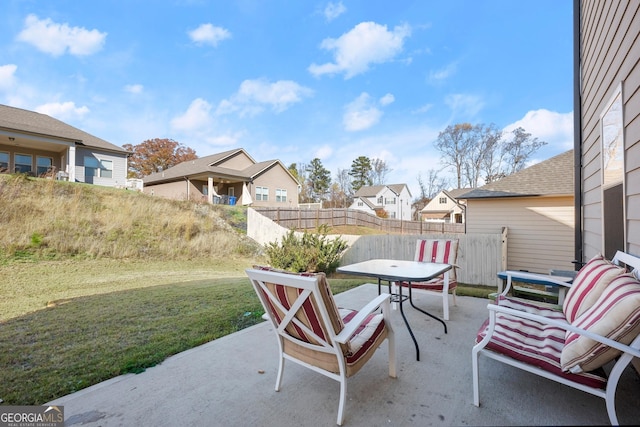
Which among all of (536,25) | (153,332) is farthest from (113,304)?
(536,25)

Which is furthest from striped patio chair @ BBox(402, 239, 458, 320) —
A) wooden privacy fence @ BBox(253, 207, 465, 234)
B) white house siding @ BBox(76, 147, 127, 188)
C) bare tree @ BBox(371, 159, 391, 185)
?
bare tree @ BBox(371, 159, 391, 185)

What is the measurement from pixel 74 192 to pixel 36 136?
500 cm

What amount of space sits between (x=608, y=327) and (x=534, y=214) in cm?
916

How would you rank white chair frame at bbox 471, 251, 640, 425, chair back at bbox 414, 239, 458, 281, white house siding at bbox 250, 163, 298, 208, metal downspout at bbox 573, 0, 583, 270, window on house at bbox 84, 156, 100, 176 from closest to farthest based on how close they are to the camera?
white chair frame at bbox 471, 251, 640, 425, chair back at bbox 414, 239, 458, 281, metal downspout at bbox 573, 0, 583, 270, window on house at bbox 84, 156, 100, 176, white house siding at bbox 250, 163, 298, 208

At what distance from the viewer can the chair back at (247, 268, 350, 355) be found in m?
1.63

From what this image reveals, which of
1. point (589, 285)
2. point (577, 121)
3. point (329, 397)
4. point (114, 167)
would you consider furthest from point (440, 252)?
point (114, 167)

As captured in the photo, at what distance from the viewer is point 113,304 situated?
416cm

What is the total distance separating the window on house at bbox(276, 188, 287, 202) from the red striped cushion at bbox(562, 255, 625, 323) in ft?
65.8

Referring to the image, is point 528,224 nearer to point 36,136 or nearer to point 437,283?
point 437,283

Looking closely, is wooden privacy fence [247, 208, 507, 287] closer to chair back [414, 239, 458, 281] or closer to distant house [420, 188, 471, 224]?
chair back [414, 239, 458, 281]

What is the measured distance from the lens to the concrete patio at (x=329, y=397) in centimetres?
171

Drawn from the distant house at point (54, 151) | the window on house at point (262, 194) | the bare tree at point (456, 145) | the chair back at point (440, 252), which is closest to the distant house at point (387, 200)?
the bare tree at point (456, 145)

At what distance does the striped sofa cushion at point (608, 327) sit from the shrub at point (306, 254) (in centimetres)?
643

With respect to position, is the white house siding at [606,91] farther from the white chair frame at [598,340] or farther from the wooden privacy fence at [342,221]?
the wooden privacy fence at [342,221]
